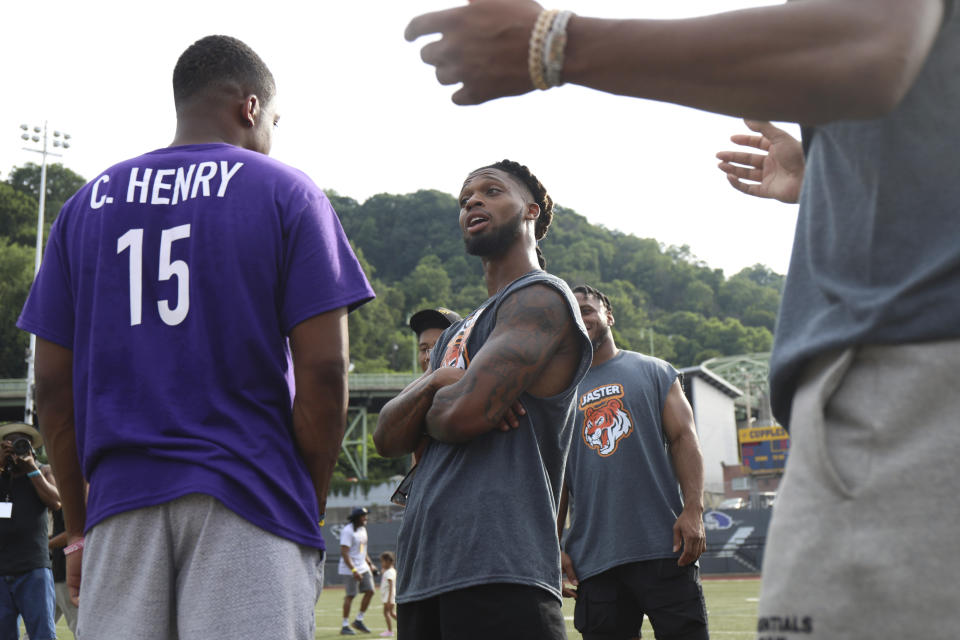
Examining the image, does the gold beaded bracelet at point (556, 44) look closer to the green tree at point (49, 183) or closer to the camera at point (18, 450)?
the camera at point (18, 450)

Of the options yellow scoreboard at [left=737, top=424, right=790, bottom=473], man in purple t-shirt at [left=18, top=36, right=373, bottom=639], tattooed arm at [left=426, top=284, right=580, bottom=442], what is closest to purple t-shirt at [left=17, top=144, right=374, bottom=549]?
man in purple t-shirt at [left=18, top=36, right=373, bottom=639]

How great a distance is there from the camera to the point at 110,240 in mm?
2506

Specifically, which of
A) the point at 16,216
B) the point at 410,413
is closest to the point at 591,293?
the point at 410,413

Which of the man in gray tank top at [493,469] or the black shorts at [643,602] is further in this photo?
the black shorts at [643,602]

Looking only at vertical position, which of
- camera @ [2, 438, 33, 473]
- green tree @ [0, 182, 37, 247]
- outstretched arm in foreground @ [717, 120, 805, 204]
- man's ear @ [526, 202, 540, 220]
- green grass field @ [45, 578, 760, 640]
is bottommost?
green grass field @ [45, 578, 760, 640]

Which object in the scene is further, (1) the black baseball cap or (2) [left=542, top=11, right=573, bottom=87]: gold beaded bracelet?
(1) the black baseball cap

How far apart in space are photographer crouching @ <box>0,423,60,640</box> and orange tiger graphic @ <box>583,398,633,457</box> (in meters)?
5.37

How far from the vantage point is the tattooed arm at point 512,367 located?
9.86ft

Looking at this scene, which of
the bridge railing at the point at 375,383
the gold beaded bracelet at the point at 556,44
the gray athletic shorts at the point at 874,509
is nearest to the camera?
the gray athletic shorts at the point at 874,509

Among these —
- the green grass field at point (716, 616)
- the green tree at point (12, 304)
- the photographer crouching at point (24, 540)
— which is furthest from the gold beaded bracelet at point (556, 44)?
the green tree at point (12, 304)

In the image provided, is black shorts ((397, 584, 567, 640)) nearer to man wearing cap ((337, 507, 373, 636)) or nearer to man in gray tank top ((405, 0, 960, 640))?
man in gray tank top ((405, 0, 960, 640))

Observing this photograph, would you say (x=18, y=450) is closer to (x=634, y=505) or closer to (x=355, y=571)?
(x=634, y=505)

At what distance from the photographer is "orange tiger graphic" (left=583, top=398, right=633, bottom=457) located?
5.36 metres

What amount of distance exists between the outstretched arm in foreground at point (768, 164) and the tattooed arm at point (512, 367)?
1.02 metres
